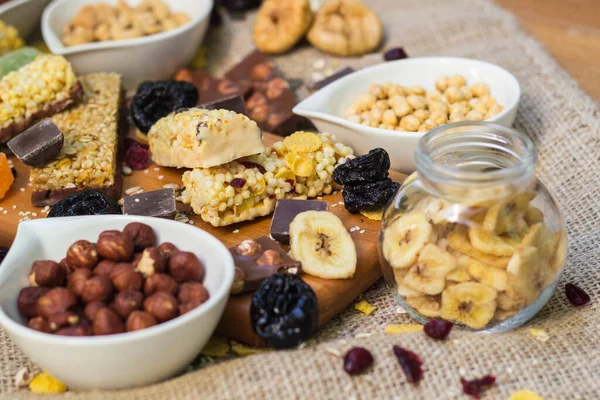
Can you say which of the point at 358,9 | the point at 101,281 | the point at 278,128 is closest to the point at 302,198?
the point at 278,128

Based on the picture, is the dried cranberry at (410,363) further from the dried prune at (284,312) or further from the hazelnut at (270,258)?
the hazelnut at (270,258)

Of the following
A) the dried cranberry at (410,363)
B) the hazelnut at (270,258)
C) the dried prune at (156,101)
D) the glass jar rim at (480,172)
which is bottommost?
the dried prune at (156,101)

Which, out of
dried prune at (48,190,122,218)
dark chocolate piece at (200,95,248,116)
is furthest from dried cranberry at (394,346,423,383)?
dark chocolate piece at (200,95,248,116)

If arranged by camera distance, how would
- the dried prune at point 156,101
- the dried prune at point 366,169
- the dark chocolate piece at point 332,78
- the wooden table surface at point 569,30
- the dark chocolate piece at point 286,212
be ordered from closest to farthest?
the dark chocolate piece at point 286,212, the dried prune at point 366,169, the dried prune at point 156,101, the dark chocolate piece at point 332,78, the wooden table surface at point 569,30

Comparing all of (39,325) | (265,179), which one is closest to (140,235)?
(39,325)

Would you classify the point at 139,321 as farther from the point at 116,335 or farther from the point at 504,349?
the point at 504,349

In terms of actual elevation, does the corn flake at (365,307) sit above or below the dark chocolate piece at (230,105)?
below

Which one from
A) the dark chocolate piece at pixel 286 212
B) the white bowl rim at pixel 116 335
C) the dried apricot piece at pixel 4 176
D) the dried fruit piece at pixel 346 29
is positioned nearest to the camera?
the white bowl rim at pixel 116 335

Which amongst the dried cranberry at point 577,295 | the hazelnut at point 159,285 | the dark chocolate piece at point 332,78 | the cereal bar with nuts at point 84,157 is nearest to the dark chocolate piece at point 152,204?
the cereal bar with nuts at point 84,157
